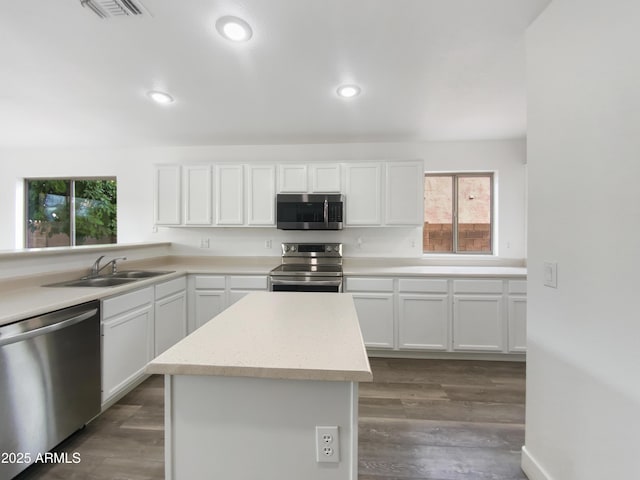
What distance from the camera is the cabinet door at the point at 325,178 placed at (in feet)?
10.8

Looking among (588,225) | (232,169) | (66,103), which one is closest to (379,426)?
(588,225)

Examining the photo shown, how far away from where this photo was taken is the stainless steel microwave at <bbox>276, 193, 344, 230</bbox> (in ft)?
10.4

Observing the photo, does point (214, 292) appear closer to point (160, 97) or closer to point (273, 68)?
point (160, 97)

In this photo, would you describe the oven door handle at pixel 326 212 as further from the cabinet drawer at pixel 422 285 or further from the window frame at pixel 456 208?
the window frame at pixel 456 208

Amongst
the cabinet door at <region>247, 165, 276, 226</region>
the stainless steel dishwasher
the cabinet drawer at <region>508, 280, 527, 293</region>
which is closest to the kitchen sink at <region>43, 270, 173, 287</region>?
the stainless steel dishwasher

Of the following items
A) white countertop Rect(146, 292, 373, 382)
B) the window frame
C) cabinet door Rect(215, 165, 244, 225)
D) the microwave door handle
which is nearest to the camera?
white countertop Rect(146, 292, 373, 382)

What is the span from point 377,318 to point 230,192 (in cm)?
223

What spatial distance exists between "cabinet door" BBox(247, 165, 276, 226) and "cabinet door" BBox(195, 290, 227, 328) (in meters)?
0.94

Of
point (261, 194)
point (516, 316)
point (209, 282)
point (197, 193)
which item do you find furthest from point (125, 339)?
point (516, 316)

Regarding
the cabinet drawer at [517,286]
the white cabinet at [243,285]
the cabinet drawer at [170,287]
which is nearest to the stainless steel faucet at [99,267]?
the cabinet drawer at [170,287]

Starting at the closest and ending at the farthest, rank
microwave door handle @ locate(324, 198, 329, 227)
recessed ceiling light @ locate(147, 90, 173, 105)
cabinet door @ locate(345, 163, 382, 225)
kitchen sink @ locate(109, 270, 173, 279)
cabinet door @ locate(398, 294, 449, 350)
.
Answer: recessed ceiling light @ locate(147, 90, 173, 105) < kitchen sink @ locate(109, 270, 173, 279) < cabinet door @ locate(398, 294, 449, 350) < microwave door handle @ locate(324, 198, 329, 227) < cabinet door @ locate(345, 163, 382, 225)

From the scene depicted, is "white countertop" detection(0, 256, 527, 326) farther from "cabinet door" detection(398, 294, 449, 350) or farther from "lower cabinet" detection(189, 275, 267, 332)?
"cabinet door" detection(398, 294, 449, 350)

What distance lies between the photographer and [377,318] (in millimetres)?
2926

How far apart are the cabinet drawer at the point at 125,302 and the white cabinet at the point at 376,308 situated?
186cm
